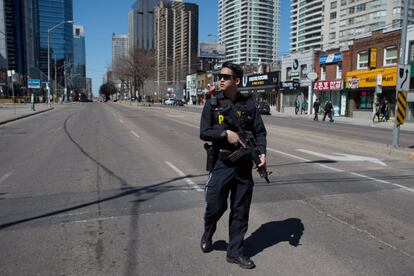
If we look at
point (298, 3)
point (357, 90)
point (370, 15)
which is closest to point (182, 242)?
point (357, 90)

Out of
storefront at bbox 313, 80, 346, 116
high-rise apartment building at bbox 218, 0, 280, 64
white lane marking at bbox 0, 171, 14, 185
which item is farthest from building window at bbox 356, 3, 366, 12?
white lane marking at bbox 0, 171, 14, 185

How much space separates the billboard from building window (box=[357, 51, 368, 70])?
5579 centimetres

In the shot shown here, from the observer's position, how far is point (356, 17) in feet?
406

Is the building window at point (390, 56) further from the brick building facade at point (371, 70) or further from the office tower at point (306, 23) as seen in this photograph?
the office tower at point (306, 23)

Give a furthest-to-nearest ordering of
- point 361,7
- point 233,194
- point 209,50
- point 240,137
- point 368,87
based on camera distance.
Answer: point 361,7, point 209,50, point 368,87, point 233,194, point 240,137

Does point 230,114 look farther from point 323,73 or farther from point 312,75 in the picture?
point 323,73

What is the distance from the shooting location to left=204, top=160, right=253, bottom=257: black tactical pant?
3736 millimetres

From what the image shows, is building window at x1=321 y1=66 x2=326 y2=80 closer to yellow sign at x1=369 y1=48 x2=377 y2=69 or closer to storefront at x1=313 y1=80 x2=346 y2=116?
storefront at x1=313 y1=80 x2=346 y2=116

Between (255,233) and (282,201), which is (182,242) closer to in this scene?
(255,233)

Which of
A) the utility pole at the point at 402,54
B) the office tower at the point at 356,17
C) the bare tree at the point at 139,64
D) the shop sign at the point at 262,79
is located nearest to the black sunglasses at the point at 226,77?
the utility pole at the point at 402,54

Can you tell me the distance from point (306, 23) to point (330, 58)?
135299 mm

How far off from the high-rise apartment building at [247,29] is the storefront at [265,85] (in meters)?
44.3

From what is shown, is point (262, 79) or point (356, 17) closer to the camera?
point (262, 79)

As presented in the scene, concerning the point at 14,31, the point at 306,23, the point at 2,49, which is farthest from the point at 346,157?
the point at 306,23
